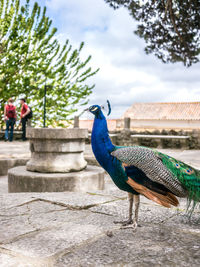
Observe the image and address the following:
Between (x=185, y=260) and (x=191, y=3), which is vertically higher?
(x=191, y=3)

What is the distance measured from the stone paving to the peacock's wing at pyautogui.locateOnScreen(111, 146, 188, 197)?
0.41m

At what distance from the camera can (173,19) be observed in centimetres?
1067

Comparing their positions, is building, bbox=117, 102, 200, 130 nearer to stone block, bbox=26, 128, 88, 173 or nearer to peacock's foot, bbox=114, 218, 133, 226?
stone block, bbox=26, 128, 88, 173

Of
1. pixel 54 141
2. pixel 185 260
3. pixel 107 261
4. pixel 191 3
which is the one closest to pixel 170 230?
pixel 185 260

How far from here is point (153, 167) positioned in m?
2.54

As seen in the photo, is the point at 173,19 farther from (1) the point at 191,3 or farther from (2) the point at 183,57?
(2) the point at 183,57

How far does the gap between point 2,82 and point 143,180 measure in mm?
16786

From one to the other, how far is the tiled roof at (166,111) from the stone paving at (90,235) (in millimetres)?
31104

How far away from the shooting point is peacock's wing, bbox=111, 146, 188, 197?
99.3 inches

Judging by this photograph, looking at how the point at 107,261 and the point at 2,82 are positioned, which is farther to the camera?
the point at 2,82

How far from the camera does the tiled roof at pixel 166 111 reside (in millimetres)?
33959

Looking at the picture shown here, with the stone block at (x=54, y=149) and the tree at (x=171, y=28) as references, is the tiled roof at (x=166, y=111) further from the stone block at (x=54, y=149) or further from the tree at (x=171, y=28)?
the stone block at (x=54, y=149)

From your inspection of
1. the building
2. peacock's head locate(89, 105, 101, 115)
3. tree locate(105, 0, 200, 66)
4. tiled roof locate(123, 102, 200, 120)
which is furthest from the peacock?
tiled roof locate(123, 102, 200, 120)

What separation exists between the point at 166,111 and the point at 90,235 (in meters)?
34.2
